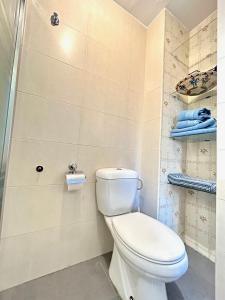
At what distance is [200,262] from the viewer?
4.03ft

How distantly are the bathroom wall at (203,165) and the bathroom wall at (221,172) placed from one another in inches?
21.4

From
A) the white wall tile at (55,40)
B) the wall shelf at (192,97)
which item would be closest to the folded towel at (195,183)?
the wall shelf at (192,97)

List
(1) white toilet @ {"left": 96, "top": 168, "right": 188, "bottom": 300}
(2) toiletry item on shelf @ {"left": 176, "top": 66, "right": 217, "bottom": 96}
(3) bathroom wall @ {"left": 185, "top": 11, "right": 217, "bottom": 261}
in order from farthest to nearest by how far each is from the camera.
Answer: (3) bathroom wall @ {"left": 185, "top": 11, "right": 217, "bottom": 261} < (2) toiletry item on shelf @ {"left": 176, "top": 66, "right": 217, "bottom": 96} < (1) white toilet @ {"left": 96, "top": 168, "right": 188, "bottom": 300}

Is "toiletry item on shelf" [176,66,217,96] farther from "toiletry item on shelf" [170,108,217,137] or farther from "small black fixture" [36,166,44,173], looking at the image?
"small black fixture" [36,166,44,173]

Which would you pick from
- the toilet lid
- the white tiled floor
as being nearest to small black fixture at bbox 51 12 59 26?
the toilet lid

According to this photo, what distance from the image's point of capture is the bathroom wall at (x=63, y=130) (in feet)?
3.13

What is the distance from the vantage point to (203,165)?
4.58ft

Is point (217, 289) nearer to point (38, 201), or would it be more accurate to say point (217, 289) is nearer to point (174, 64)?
point (38, 201)

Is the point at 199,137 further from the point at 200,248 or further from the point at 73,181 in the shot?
the point at 73,181

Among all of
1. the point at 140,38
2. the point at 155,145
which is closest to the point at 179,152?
the point at 155,145

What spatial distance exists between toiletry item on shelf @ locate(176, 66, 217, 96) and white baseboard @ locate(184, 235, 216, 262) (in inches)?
56.2

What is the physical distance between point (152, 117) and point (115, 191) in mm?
799

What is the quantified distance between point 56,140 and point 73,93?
0.39m

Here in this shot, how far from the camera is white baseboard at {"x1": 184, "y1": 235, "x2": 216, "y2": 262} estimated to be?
126 cm
